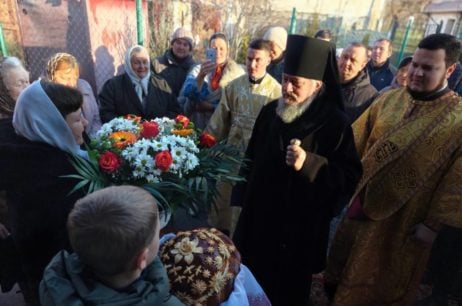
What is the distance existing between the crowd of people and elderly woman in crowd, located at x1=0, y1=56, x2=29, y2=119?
0.01m

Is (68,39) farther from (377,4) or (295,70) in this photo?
(377,4)

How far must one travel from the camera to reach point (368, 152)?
2529 millimetres

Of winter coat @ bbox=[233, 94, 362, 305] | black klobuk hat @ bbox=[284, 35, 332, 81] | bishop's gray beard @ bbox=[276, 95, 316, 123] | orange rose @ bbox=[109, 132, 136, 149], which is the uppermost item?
black klobuk hat @ bbox=[284, 35, 332, 81]

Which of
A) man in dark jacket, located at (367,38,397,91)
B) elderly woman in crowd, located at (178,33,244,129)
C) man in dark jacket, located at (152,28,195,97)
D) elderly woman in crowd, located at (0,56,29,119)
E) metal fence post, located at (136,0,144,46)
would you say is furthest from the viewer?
man in dark jacket, located at (367,38,397,91)

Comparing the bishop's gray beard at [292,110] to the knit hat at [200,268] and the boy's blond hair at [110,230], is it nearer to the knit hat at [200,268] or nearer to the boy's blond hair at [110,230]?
the knit hat at [200,268]

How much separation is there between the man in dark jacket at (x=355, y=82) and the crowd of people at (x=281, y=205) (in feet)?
3.66

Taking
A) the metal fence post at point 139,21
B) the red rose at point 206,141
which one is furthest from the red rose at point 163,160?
the metal fence post at point 139,21

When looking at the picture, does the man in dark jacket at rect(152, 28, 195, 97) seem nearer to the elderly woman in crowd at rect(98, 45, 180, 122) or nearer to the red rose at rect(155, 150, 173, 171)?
the elderly woman in crowd at rect(98, 45, 180, 122)

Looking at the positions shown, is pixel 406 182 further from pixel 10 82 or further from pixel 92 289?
pixel 10 82

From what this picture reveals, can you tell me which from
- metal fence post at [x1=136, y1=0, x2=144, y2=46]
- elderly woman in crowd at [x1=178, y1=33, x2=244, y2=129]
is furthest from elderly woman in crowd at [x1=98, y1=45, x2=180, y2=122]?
metal fence post at [x1=136, y1=0, x2=144, y2=46]

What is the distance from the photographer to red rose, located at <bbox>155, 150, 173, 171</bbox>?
1798 mm

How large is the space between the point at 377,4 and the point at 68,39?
22450 millimetres

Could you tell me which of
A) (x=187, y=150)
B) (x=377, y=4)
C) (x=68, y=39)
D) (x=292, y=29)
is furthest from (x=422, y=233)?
(x=377, y=4)

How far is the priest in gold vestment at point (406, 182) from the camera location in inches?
85.2
